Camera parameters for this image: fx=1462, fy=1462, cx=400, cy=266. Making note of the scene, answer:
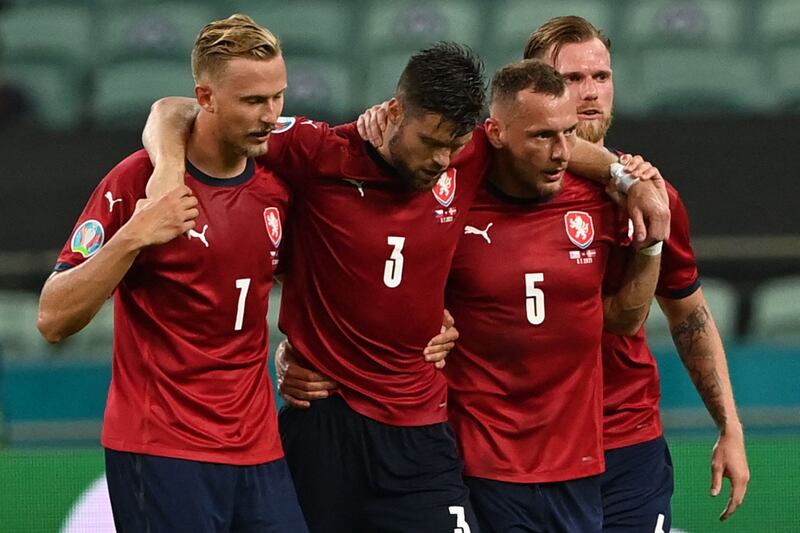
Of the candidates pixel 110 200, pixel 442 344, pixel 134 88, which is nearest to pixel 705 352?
pixel 442 344

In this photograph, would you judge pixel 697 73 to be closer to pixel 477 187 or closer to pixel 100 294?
pixel 477 187

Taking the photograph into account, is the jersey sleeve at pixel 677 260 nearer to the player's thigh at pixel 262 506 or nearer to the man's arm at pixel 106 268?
the player's thigh at pixel 262 506

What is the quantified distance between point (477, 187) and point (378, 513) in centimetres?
86

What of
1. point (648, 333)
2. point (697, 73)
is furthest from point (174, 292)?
point (697, 73)

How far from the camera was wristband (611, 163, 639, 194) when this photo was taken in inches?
147

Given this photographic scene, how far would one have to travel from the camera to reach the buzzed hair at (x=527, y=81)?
3.62m

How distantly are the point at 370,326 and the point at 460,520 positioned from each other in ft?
1.71

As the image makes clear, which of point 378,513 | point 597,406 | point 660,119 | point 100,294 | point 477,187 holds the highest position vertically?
point 660,119

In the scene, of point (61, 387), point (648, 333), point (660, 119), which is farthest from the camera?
point (660, 119)

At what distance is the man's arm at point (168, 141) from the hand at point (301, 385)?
598mm

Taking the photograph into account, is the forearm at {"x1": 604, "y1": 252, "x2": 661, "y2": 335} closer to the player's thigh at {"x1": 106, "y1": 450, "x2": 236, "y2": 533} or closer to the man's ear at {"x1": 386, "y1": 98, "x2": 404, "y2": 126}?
the man's ear at {"x1": 386, "y1": 98, "x2": 404, "y2": 126}

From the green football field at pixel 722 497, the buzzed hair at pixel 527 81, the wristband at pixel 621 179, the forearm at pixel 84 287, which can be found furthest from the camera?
the green football field at pixel 722 497

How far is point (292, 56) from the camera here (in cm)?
775

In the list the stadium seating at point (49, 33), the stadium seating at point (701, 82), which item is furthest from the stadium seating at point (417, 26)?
the stadium seating at point (49, 33)
